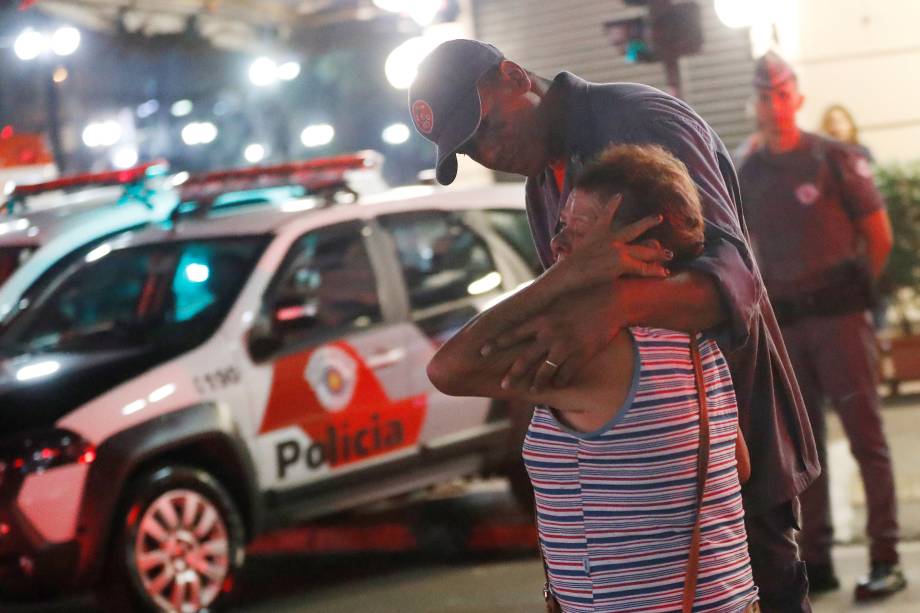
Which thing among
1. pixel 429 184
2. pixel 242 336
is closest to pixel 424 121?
pixel 242 336

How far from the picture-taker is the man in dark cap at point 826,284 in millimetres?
6070

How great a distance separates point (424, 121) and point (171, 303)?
4.37m

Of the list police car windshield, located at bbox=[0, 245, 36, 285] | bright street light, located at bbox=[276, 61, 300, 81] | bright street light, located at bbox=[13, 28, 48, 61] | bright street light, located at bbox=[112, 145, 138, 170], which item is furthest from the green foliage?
bright street light, located at bbox=[276, 61, 300, 81]

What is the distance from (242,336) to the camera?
691 centimetres

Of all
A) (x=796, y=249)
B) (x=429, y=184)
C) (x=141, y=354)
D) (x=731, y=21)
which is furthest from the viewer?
(x=731, y=21)

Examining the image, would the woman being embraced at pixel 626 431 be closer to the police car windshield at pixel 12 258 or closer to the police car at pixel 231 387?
the police car at pixel 231 387

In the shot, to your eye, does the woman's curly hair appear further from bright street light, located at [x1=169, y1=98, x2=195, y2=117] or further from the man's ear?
bright street light, located at [x1=169, y1=98, x2=195, y2=117]

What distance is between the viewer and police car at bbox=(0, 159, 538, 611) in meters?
6.28

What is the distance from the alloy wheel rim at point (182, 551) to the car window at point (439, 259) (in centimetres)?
156

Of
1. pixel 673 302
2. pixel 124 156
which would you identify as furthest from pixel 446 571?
pixel 124 156

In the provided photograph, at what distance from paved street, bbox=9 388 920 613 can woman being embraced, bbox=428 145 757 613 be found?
3.78 m

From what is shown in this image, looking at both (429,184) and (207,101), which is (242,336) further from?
(207,101)

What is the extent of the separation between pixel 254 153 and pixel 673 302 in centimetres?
2355

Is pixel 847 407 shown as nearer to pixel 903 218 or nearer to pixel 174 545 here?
pixel 174 545
